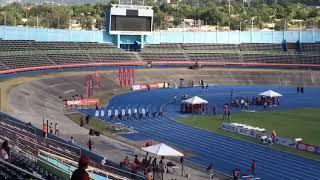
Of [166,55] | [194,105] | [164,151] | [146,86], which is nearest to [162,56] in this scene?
[166,55]

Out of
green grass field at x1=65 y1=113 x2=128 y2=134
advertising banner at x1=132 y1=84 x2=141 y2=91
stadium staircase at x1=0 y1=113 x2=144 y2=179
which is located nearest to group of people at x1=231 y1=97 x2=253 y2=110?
advertising banner at x1=132 y1=84 x2=141 y2=91

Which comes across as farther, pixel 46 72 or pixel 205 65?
pixel 205 65

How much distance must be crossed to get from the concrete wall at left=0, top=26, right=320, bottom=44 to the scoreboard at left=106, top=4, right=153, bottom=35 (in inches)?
89.5

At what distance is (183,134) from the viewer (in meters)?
42.8

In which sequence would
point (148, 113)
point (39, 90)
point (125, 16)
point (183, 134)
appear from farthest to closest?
point (125, 16), point (39, 90), point (148, 113), point (183, 134)

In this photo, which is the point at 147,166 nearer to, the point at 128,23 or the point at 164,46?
the point at 128,23

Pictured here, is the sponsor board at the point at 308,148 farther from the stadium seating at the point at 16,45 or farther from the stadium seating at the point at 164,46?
the stadium seating at the point at 164,46

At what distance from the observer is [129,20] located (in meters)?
83.6

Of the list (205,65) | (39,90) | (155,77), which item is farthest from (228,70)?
(39,90)

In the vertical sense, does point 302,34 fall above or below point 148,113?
above

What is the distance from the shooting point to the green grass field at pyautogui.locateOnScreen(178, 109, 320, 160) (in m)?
41.4

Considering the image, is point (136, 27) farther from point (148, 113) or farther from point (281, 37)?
point (148, 113)

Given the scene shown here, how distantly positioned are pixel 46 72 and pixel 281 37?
4354cm

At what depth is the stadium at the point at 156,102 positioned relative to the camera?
1184 inches
